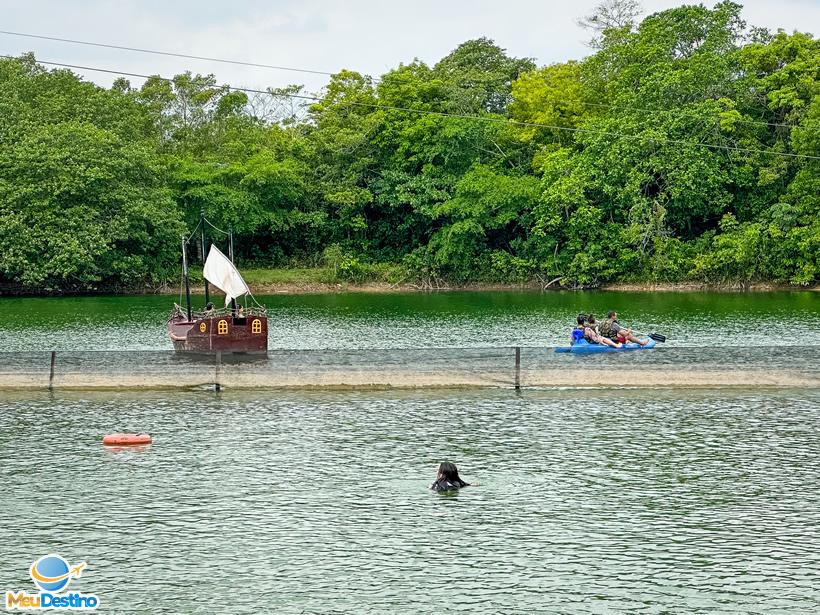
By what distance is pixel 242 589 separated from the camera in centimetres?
1580

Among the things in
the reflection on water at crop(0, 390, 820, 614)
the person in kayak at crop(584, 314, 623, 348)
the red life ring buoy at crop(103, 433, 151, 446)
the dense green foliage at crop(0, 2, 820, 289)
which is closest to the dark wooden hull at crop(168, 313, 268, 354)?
the reflection on water at crop(0, 390, 820, 614)

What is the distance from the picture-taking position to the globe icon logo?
16.0 meters

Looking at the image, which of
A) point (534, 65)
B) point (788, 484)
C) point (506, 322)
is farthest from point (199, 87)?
point (788, 484)

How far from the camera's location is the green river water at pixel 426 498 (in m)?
15.8

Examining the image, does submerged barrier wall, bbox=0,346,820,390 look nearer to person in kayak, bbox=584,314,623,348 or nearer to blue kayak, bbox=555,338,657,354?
blue kayak, bbox=555,338,657,354

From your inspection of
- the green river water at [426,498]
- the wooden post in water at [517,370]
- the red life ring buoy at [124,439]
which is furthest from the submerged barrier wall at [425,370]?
the red life ring buoy at [124,439]

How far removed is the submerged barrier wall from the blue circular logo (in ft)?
52.8

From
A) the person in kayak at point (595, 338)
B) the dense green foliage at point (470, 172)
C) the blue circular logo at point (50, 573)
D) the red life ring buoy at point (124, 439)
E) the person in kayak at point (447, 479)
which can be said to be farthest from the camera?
the dense green foliage at point (470, 172)

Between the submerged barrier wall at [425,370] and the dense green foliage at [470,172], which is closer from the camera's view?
the submerged barrier wall at [425,370]
